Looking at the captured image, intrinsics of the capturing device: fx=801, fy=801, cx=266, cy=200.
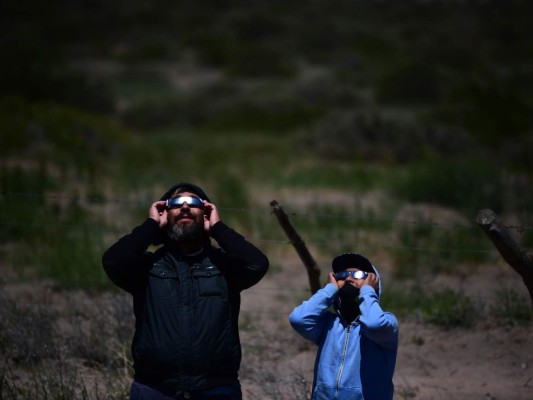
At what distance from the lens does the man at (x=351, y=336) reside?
3754 millimetres

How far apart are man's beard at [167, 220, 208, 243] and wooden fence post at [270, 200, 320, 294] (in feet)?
4.21

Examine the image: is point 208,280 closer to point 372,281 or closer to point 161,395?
point 161,395

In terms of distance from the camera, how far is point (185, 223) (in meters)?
3.96

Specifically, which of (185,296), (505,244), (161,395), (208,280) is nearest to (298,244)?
(505,244)

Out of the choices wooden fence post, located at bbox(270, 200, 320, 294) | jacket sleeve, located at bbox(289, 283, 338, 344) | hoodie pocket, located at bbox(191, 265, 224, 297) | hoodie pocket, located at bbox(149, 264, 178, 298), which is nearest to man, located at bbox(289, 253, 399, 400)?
jacket sleeve, located at bbox(289, 283, 338, 344)

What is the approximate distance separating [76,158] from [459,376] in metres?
10.1

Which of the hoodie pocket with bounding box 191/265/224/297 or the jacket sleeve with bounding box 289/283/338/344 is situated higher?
the hoodie pocket with bounding box 191/265/224/297

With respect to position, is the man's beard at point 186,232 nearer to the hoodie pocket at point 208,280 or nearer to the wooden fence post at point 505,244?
the hoodie pocket at point 208,280

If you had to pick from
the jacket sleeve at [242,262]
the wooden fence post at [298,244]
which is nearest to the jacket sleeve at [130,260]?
the jacket sleeve at [242,262]

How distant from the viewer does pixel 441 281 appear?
8.76 meters

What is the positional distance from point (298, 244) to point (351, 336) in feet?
6.02

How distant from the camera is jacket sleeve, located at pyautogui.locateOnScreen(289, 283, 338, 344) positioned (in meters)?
3.88

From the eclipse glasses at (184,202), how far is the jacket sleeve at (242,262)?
19 cm

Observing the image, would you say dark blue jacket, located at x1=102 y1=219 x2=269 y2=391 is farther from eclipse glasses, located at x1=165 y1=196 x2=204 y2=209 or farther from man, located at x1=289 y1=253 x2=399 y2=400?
man, located at x1=289 y1=253 x2=399 y2=400
